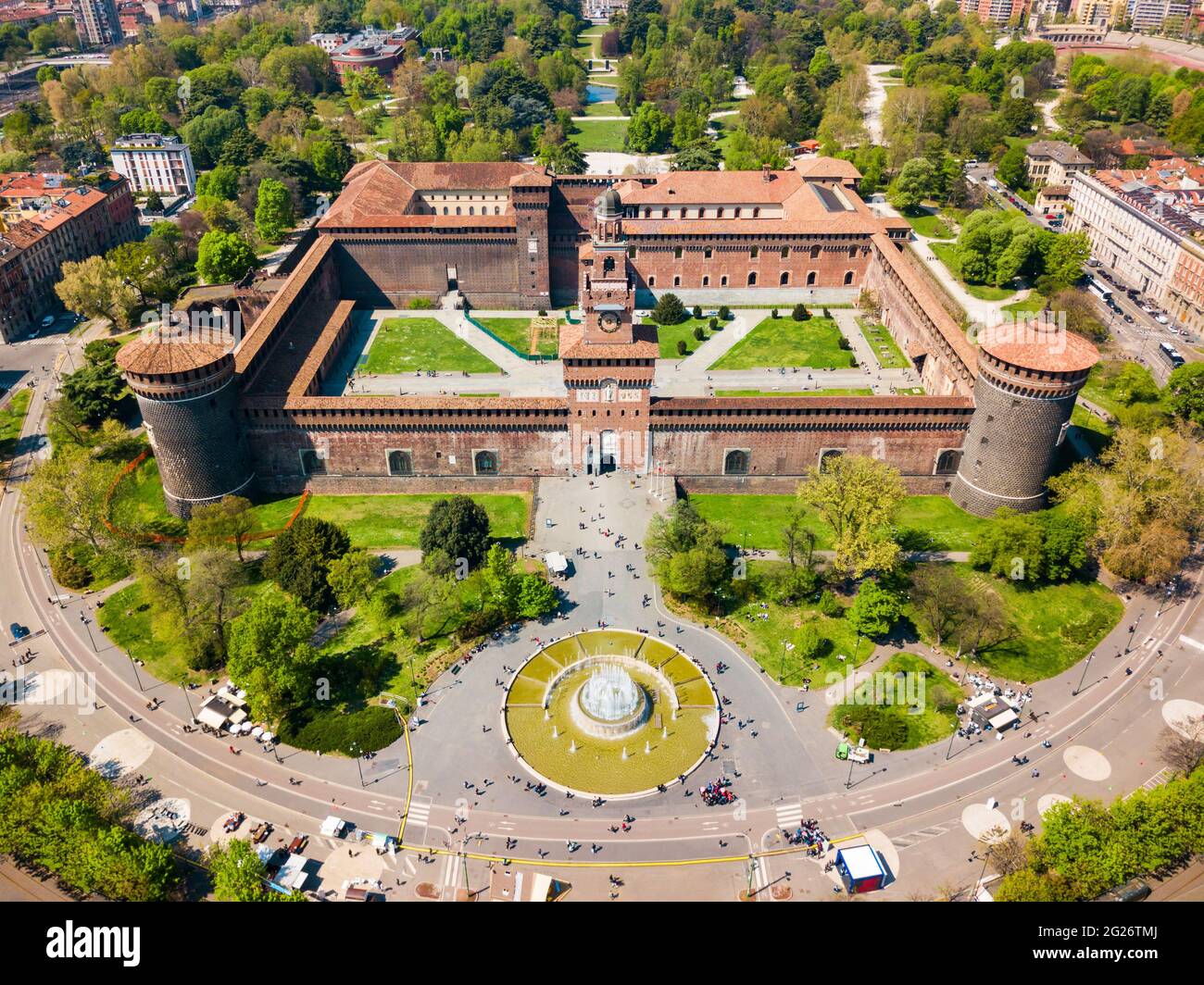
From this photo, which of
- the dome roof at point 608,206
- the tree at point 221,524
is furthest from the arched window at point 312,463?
the dome roof at point 608,206

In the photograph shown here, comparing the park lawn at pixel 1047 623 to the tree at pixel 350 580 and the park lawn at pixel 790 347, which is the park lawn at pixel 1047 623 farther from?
the tree at pixel 350 580

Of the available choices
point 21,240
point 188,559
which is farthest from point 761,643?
point 21,240

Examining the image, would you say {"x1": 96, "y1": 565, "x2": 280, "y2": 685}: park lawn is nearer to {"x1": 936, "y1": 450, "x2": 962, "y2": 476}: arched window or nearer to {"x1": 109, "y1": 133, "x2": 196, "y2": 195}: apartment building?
{"x1": 936, "y1": 450, "x2": 962, "y2": 476}: arched window

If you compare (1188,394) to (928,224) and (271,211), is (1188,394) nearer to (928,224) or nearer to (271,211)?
(928,224)

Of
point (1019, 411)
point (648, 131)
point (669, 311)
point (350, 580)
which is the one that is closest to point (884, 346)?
point (669, 311)

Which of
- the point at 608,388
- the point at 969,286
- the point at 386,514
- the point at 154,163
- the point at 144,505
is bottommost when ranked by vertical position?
the point at 386,514

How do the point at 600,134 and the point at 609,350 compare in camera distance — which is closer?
the point at 609,350
